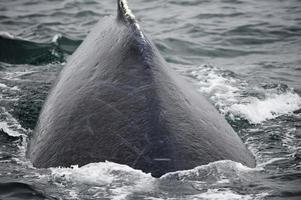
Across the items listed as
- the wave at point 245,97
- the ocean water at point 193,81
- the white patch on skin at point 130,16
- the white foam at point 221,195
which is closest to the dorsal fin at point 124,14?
the white patch on skin at point 130,16

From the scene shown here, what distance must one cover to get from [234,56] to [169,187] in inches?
356

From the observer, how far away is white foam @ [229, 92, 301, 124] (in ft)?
28.7

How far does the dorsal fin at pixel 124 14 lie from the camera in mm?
6757

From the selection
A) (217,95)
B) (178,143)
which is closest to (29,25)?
(217,95)

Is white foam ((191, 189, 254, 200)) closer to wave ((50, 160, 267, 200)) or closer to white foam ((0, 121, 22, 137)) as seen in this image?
wave ((50, 160, 267, 200))

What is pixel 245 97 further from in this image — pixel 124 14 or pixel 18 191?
pixel 18 191

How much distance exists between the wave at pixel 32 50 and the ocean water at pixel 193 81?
24 mm

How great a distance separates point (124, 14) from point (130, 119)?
6.03 feet

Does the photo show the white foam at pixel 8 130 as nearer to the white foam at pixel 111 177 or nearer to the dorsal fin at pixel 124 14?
the dorsal fin at pixel 124 14

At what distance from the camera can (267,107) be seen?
923 centimetres

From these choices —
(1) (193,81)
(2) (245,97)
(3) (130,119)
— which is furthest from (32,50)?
(3) (130,119)

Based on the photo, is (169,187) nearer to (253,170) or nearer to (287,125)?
(253,170)

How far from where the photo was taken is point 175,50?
46.6 ft

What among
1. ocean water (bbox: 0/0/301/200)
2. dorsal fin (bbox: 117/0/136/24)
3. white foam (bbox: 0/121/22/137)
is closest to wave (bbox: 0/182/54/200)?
ocean water (bbox: 0/0/301/200)
